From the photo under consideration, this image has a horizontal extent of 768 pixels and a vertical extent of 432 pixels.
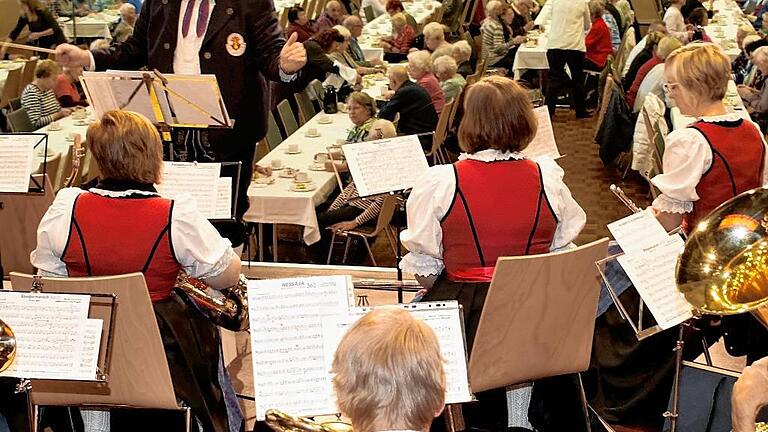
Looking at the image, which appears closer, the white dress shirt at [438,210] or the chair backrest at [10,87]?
the white dress shirt at [438,210]

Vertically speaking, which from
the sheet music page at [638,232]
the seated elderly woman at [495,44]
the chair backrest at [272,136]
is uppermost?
the sheet music page at [638,232]

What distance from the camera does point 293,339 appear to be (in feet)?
9.69

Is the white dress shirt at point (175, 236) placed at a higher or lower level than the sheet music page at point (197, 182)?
higher

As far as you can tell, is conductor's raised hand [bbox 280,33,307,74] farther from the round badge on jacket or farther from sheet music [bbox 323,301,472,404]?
sheet music [bbox 323,301,472,404]

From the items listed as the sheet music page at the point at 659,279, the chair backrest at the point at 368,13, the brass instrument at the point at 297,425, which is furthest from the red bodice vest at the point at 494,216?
the chair backrest at the point at 368,13

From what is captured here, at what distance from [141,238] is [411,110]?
14.2ft

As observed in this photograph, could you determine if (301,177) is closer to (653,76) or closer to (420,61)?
(420,61)

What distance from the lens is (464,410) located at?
3.90 meters

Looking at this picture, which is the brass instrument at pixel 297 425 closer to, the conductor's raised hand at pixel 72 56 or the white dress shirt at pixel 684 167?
the white dress shirt at pixel 684 167

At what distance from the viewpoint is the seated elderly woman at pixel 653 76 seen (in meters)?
7.79

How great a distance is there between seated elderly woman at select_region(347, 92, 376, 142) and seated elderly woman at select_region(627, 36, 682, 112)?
7.09ft

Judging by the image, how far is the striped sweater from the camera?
7.50 metres

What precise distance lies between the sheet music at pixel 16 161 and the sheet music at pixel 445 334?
2.06 metres

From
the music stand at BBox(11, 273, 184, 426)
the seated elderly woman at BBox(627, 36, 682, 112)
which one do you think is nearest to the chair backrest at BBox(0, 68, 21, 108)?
the seated elderly woman at BBox(627, 36, 682, 112)
